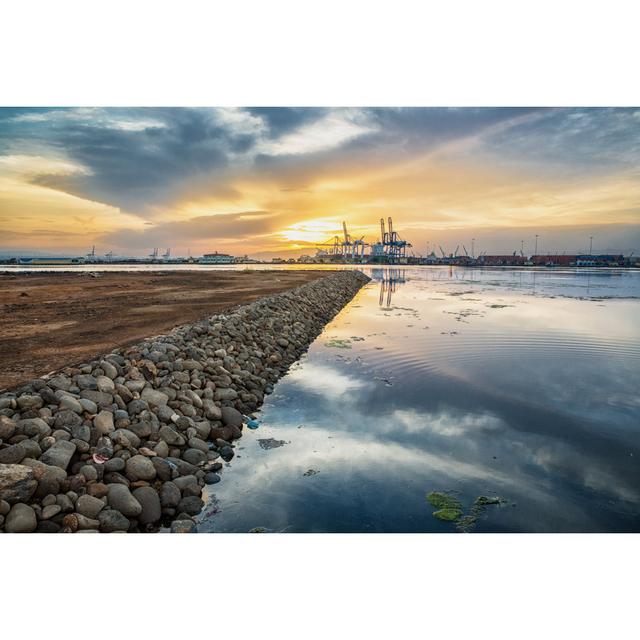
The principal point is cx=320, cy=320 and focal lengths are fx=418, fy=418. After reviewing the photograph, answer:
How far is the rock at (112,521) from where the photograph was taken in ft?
12.7

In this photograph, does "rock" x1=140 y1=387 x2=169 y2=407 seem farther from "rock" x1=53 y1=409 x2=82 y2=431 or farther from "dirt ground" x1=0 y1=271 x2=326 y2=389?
"dirt ground" x1=0 y1=271 x2=326 y2=389

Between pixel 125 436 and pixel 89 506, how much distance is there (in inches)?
44.0

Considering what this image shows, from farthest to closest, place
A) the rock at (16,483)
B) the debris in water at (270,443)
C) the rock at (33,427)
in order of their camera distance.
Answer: the debris in water at (270,443) < the rock at (33,427) < the rock at (16,483)

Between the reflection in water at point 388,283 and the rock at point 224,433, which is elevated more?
the reflection in water at point 388,283

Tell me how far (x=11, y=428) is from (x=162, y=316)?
28.8 ft

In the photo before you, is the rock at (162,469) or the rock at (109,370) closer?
the rock at (162,469)

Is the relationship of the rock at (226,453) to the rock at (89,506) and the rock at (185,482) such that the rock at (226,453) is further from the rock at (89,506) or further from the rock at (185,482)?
the rock at (89,506)

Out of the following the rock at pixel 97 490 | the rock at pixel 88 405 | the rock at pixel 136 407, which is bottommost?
the rock at pixel 97 490

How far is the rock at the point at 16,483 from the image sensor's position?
3.66 meters

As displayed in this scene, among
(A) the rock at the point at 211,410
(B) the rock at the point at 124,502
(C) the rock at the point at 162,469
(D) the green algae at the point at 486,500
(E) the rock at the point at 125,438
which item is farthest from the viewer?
(A) the rock at the point at 211,410

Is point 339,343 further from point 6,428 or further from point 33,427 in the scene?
point 6,428

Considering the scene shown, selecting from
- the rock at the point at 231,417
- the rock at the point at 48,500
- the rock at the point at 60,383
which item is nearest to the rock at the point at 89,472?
the rock at the point at 48,500

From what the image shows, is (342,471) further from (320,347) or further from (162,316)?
(162,316)

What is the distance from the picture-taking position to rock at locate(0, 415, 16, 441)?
423 centimetres
